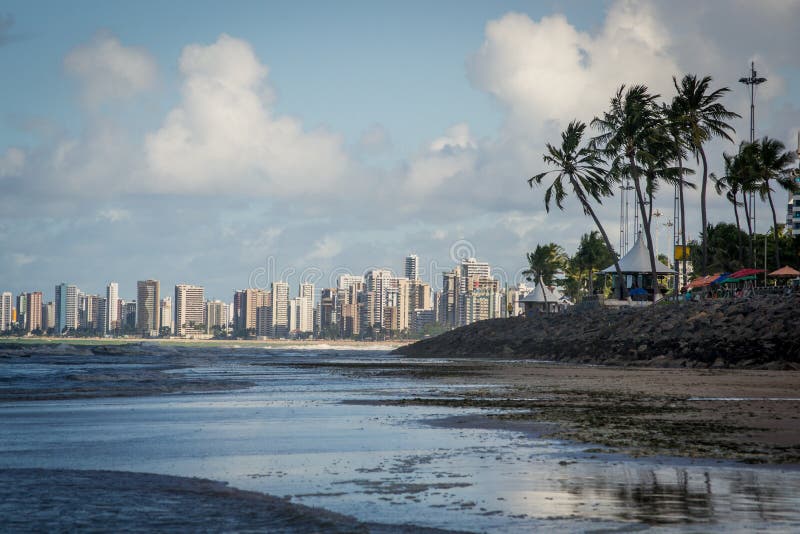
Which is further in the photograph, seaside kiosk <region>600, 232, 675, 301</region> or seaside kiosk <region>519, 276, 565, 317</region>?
seaside kiosk <region>519, 276, 565, 317</region>

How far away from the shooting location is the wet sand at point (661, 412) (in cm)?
1087

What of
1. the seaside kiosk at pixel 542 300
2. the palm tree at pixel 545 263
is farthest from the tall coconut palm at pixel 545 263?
the seaside kiosk at pixel 542 300

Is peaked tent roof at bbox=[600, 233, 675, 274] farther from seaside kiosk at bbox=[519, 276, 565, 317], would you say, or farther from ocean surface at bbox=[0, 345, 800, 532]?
ocean surface at bbox=[0, 345, 800, 532]

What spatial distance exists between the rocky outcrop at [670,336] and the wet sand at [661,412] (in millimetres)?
9121

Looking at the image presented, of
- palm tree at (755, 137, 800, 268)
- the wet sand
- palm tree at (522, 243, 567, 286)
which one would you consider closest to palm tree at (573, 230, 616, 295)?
palm tree at (522, 243, 567, 286)

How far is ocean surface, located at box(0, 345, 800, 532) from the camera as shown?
6.64m

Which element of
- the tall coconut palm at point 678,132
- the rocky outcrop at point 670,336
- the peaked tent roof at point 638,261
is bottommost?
the rocky outcrop at point 670,336

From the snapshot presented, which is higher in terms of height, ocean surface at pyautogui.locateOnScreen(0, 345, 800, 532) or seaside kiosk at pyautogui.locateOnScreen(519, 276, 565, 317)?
seaside kiosk at pyautogui.locateOnScreen(519, 276, 565, 317)

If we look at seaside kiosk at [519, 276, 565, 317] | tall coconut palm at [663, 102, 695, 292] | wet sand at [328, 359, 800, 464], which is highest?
tall coconut palm at [663, 102, 695, 292]

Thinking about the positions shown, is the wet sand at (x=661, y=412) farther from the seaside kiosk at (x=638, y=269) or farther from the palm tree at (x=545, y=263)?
the palm tree at (x=545, y=263)

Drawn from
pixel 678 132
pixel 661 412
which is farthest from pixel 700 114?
pixel 661 412

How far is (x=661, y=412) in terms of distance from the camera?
1580 cm

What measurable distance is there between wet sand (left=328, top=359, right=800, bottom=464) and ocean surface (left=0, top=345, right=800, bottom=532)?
0.92m

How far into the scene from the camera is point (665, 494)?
7.61m
